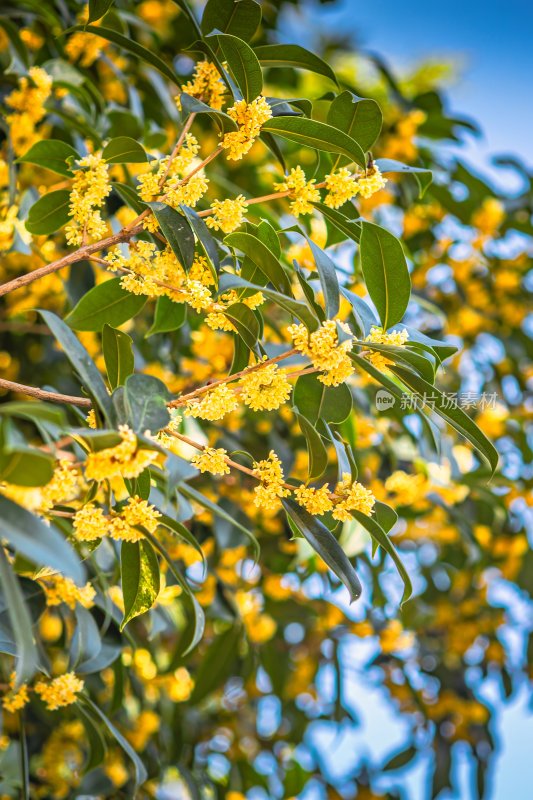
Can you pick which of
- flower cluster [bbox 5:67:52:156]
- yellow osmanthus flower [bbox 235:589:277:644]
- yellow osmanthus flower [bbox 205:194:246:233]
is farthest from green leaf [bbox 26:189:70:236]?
yellow osmanthus flower [bbox 235:589:277:644]

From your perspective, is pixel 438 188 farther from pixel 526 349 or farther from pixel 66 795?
pixel 66 795

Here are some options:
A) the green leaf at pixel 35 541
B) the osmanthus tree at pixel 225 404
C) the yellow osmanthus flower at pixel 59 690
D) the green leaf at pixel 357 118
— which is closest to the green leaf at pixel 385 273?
the osmanthus tree at pixel 225 404

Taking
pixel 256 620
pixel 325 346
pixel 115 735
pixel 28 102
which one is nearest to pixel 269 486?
pixel 325 346

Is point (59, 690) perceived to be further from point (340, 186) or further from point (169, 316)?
point (340, 186)

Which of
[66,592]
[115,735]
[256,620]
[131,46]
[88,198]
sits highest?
[131,46]

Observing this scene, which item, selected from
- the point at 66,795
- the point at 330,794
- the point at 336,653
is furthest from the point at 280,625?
the point at 330,794

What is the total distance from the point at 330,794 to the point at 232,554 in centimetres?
117

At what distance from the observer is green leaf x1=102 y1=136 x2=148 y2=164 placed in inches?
35.4

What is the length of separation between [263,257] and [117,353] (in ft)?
0.61

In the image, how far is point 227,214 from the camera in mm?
801

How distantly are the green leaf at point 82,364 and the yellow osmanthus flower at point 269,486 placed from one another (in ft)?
0.56

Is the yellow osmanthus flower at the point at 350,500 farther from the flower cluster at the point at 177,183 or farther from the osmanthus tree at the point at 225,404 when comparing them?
the flower cluster at the point at 177,183

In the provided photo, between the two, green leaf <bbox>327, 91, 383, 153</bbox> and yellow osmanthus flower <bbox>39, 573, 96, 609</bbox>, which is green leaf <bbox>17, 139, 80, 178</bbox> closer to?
green leaf <bbox>327, 91, 383, 153</bbox>

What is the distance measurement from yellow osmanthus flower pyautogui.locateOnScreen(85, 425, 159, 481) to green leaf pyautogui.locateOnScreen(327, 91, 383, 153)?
457 millimetres
